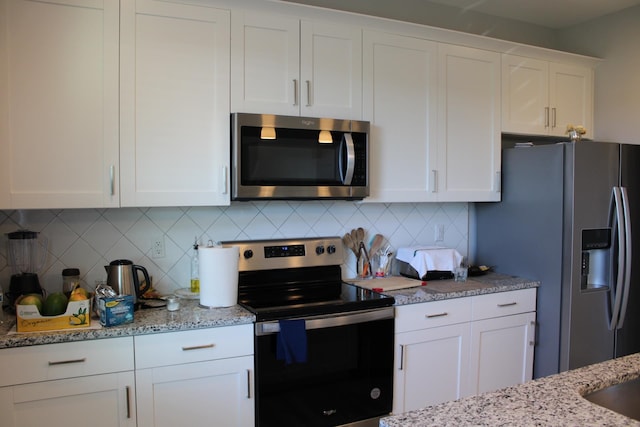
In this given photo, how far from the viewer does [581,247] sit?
9.27ft

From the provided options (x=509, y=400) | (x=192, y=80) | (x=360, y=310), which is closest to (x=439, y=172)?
(x=360, y=310)

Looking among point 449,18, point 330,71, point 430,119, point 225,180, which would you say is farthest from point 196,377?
point 449,18

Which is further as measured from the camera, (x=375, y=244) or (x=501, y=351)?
(x=375, y=244)

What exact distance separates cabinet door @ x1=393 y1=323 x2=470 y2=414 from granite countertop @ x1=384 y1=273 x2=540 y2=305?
7.2 inches

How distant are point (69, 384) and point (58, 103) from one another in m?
1.18

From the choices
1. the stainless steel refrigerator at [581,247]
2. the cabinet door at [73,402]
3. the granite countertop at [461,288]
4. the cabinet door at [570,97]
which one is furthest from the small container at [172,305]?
the cabinet door at [570,97]

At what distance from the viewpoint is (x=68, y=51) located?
211 cm

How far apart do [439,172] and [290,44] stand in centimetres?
119

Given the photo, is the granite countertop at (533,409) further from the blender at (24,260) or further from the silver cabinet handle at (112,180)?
the blender at (24,260)

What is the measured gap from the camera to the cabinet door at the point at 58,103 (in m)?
2.04

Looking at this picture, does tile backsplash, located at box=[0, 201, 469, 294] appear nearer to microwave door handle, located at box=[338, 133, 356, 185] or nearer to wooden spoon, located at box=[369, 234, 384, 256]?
wooden spoon, located at box=[369, 234, 384, 256]

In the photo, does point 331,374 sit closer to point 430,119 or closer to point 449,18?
point 430,119

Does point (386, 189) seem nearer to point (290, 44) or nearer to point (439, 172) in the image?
point (439, 172)

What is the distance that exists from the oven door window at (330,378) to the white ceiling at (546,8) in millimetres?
2340
